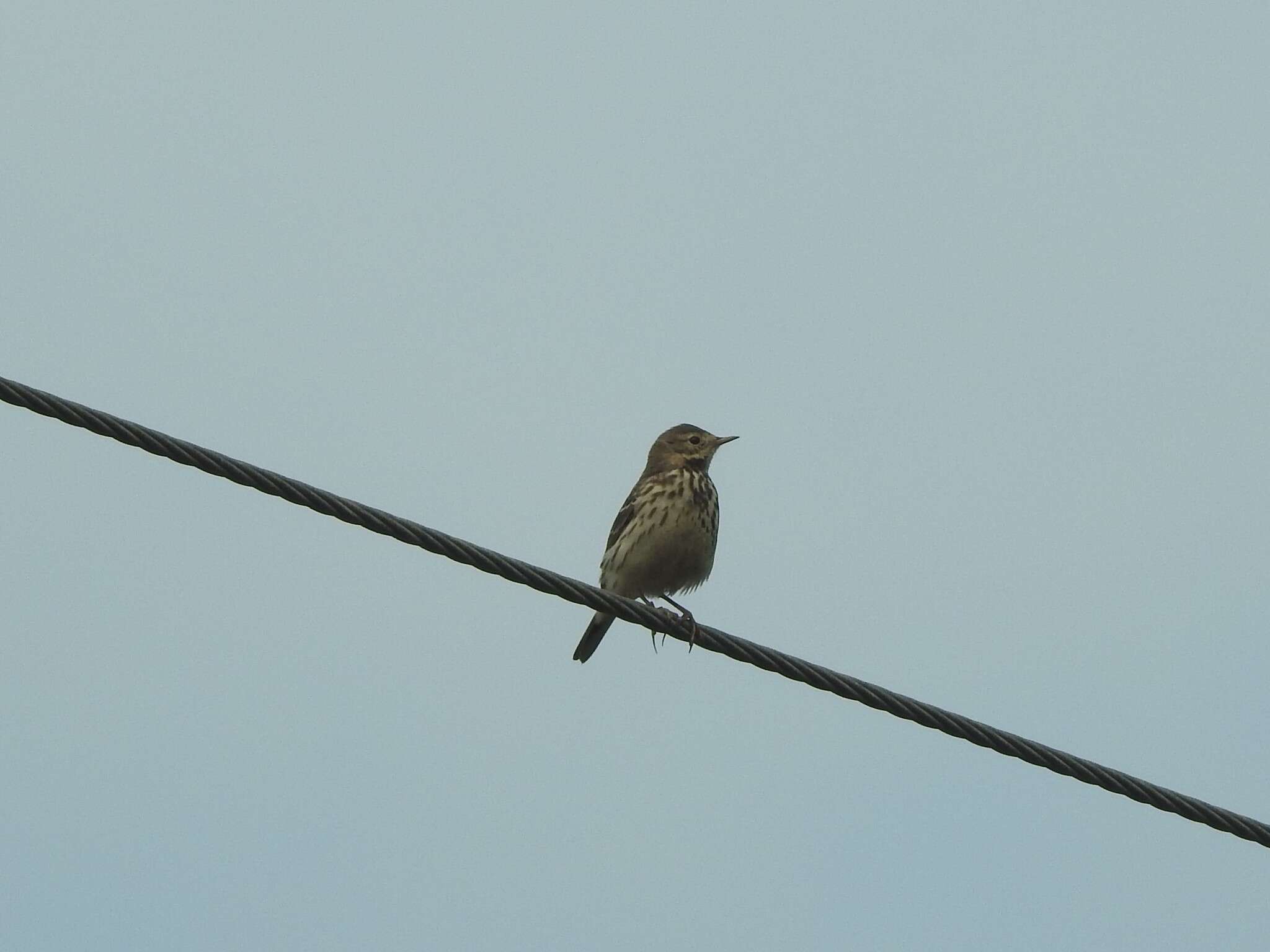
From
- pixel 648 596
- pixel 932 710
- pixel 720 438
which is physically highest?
pixel 720 438

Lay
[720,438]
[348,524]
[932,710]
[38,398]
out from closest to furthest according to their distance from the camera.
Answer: [38,398]
[348,524]
[932,710]
[720,438]

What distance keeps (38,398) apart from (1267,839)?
4811mm

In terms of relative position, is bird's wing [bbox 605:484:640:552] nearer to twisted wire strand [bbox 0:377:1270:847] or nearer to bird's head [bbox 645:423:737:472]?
bird's head [bbox 645:423:737:472]

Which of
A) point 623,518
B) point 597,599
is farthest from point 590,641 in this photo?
point 597,599

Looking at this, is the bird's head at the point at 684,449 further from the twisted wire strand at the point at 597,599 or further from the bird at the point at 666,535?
the twisted wire strand at the point at 597,599

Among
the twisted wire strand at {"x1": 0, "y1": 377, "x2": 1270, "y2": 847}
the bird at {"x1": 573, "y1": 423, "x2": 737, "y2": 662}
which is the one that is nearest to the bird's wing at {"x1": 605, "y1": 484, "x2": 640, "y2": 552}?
the bird at {"x1": 573, "y1": 423, "x2": 737, "y2": 662}

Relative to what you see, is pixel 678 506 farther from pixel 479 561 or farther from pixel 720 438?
pixel 479 561

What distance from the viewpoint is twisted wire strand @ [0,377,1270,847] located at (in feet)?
21.7

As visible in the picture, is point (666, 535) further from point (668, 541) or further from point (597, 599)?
point (597, 599)

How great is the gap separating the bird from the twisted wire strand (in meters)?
3.81

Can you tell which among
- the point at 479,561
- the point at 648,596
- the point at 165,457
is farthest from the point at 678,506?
the point at 165,457

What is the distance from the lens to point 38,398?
21.1 ft

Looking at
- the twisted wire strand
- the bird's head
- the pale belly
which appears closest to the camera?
the twisted wire strand

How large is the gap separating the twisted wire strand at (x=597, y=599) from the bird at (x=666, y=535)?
381 cm
